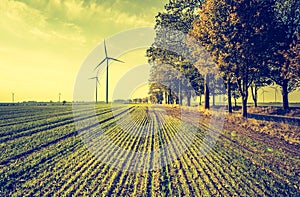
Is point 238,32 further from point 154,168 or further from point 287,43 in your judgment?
point 154,168

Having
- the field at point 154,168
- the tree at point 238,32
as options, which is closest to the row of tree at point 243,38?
the tree at point 238,32

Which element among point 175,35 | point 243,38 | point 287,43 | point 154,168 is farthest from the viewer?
point 175,35

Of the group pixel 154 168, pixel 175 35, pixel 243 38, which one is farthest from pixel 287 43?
pixel 154 168

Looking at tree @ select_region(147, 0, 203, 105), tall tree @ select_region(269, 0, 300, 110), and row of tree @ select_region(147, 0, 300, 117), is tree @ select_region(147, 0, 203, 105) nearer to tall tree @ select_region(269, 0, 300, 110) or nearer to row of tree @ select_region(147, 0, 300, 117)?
row of tree @ select_region(147, 0, 300, 117)

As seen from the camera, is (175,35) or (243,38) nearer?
(243,38)

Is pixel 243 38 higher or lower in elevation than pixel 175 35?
lower

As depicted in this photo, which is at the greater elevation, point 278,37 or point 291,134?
point 278,37

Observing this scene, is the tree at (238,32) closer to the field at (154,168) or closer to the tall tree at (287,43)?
the tall tree at (287,43)

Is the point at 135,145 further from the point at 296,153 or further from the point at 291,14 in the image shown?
the point at 291,14

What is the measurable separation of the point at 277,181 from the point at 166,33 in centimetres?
3897

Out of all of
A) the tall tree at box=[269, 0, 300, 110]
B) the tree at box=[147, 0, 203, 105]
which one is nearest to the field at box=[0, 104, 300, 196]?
the tall tree at box=[269, 0, 300, 110]

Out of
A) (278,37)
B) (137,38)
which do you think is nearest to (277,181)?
(278,37)

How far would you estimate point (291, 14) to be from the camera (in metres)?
39.1

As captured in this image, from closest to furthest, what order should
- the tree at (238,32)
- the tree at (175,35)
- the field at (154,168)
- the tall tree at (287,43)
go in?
the field at (154,168) < the tree at (238,32) < the tall tree at (287,43) < the tree at (175,35)
